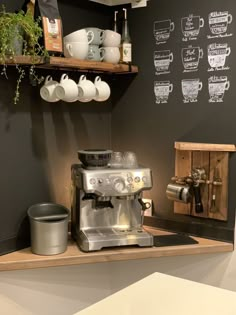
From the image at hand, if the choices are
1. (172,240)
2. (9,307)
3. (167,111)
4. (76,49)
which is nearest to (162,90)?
(167,111)

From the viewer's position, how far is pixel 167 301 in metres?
1.35

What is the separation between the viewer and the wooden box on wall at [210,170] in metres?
2.31

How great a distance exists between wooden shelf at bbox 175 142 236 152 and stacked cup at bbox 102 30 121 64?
2.00 ft

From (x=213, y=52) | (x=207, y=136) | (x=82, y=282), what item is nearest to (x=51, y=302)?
(x=82, y=282)

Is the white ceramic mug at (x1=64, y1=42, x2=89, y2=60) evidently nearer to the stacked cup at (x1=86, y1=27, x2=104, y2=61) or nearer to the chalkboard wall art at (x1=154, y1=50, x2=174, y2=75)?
the stacked cup at (x1=86, y1=27, x2=104, y2=61)

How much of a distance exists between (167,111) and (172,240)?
0.75m

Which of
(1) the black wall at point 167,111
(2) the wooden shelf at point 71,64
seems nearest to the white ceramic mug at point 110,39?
(2) the wooden shelf at point 71,64

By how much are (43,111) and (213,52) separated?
98 centimetres

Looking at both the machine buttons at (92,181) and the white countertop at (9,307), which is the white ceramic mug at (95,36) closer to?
the machine buttons at (92,181)

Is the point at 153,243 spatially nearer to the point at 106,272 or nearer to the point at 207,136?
the point at 106,272

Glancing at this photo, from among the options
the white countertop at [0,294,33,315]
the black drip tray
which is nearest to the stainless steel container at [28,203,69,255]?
the white countertop at [0,294,33,315]

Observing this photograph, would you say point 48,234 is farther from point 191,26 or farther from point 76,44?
point 191,26

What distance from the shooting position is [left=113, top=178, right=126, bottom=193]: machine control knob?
2.23m

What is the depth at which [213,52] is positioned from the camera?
2330 mm
